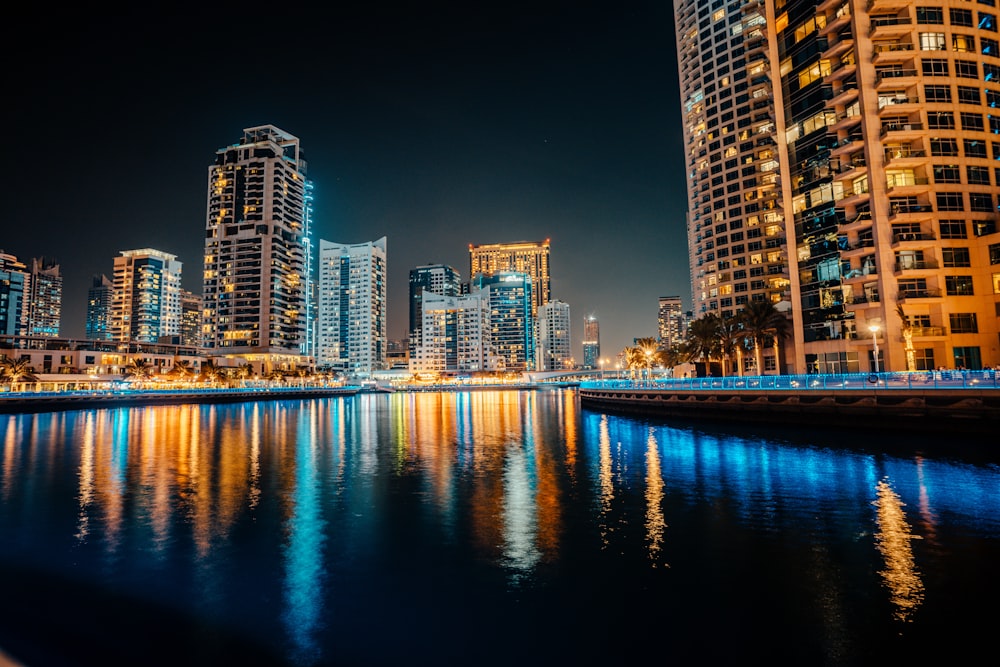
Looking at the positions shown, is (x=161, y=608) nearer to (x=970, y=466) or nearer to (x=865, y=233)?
(x=970, y=466)

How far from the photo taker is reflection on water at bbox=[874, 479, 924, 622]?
12195 millimetres

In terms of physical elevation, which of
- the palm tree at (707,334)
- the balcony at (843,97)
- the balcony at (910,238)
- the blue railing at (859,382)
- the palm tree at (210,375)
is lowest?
the blue railing at (859,382)

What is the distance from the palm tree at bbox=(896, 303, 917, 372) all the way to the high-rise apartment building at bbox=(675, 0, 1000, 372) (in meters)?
0.23

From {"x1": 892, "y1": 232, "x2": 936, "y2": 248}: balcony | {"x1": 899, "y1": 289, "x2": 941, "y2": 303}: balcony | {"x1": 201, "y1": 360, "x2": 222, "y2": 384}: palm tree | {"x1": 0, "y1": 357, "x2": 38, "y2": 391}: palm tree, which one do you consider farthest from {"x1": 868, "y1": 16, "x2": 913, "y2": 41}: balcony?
{"x1": 201, "y1": 360, "x2": 222, "y2": 384}: palm tree

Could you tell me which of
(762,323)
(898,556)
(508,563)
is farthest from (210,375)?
(898,556)

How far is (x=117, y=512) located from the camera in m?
21.7

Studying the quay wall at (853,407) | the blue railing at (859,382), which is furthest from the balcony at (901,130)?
the quay wall at (853,407)

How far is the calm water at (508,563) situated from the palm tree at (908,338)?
32031 mm

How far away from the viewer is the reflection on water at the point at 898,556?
480 inches

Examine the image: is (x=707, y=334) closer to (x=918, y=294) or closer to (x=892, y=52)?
(x=918, y=294)

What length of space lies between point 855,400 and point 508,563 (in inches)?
1586

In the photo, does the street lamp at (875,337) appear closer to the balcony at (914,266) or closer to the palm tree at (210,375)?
the balcony at (914,266)

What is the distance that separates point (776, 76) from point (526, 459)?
74046 mm

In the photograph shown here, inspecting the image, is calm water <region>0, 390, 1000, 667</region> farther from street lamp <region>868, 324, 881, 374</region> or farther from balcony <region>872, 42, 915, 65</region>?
balcony <region>872, 42, 915, 65</region>
